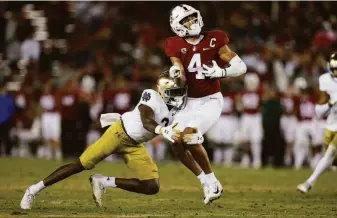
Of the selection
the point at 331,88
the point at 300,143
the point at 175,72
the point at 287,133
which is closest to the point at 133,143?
the point at 175,72

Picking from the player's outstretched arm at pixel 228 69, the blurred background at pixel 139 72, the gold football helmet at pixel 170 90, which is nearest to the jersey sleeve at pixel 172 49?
the player's outstretched arm at pixel 228 69

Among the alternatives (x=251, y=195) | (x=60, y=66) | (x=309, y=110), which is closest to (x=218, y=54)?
(x=251, y=195)

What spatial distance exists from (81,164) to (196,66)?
5.52ft

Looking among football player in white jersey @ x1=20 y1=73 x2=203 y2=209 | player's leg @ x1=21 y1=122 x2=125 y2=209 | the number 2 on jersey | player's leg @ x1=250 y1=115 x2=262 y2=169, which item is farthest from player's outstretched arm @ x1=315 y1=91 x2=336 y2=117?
player's leg @ x1=250 y1=115 x2=262 y2=169

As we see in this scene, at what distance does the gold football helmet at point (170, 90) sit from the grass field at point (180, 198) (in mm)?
1118

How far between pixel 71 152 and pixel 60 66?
2.16m

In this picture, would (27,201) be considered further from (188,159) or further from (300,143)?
(300,143)

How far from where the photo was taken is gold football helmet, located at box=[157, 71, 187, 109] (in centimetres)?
842

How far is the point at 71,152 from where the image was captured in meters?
18.9

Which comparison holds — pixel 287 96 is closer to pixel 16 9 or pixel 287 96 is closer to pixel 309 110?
pixel 309 110

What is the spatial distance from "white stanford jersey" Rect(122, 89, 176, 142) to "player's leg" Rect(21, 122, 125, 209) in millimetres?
118

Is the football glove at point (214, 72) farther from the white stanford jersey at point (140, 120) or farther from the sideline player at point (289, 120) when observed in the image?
the sideline player at point (289, 120)

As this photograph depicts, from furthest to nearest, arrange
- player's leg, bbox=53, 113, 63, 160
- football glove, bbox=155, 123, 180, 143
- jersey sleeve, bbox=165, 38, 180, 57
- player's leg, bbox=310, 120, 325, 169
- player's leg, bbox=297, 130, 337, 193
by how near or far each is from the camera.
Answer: player's leg, bbox=53, 113, 63, 160 < player's leg, bbox=310, 120, 325, 169 < player's leg, bbox=297, 130, 337, 193 < jersey sleeve, bbox=165, 38, 180, 57 < football glove, bbox=155, 123, 180, 143

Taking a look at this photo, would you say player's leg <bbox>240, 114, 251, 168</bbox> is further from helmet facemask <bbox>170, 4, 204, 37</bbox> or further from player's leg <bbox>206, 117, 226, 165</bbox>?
helmet facemask <bbox>170, 4, 204, 37</bbox>
